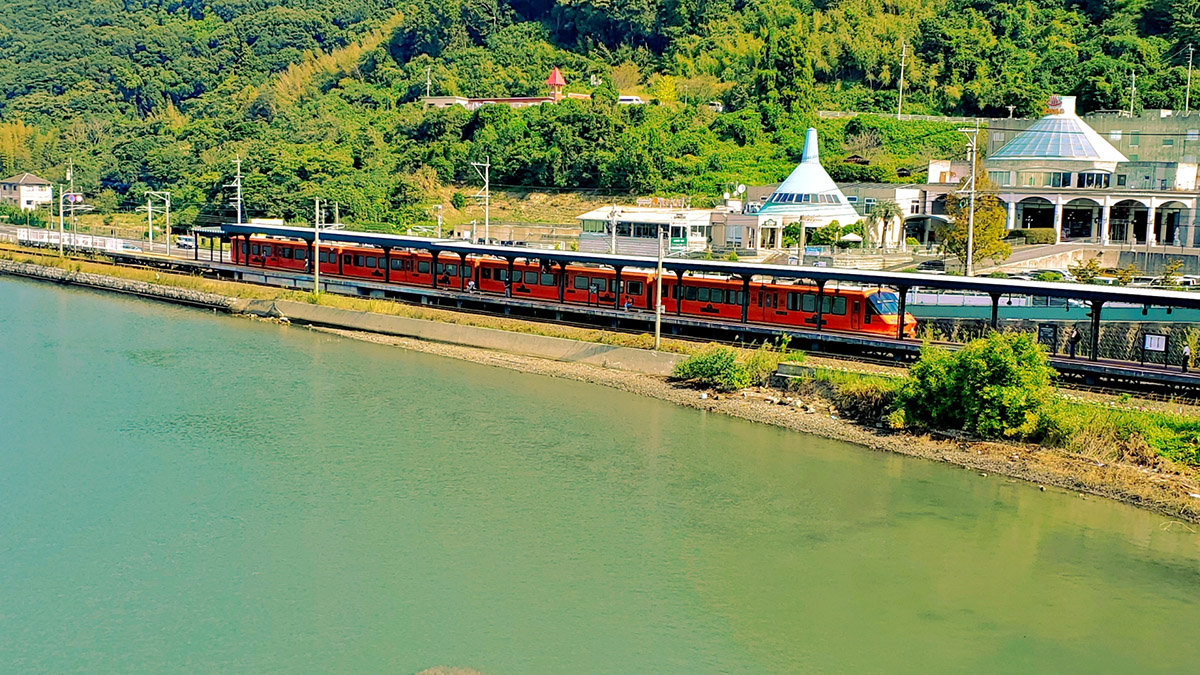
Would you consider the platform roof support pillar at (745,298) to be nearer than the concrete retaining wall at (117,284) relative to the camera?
Yes

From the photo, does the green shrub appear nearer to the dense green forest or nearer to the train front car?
the train front car

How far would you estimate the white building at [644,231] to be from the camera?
5778 cm

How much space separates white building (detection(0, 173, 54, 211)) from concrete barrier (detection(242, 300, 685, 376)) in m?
71.4

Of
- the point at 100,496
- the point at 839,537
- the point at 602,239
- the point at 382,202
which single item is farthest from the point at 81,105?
the point at 839,537

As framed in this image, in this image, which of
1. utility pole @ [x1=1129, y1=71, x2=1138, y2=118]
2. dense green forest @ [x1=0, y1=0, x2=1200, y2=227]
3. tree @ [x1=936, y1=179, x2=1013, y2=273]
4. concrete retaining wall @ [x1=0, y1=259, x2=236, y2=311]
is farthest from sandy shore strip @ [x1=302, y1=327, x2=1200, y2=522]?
utility pole @ [x1=1129, y1=71, x2=1138, y2=118]

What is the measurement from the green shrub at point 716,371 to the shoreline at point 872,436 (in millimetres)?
483

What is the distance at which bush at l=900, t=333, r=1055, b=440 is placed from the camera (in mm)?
30453

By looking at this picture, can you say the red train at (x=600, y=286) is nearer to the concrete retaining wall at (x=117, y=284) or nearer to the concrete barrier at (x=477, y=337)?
the concrete barrier at (x=477, y=337)

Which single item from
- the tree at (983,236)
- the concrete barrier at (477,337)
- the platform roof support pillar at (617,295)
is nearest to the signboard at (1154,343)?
the concrete barrier at (477,337)

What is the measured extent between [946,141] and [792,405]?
Result: 54725 mm

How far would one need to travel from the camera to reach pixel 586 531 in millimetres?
25516

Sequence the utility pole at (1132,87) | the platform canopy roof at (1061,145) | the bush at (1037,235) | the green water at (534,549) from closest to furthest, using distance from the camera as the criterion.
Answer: the green water at (534,549) < the bush at (1037,235) < the platform canopy roof at (1061,145) < the utility pole at (1132,87)

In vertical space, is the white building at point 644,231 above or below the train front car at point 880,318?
above

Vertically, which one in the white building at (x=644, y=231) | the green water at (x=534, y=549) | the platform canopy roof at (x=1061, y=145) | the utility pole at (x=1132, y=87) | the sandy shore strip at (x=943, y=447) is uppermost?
the utility pole at (x=1132, y=87)
